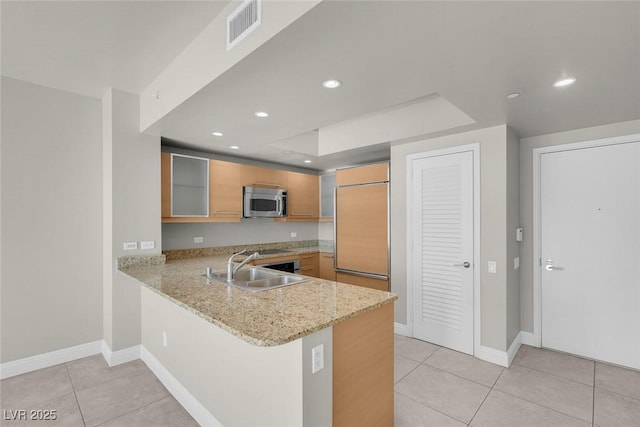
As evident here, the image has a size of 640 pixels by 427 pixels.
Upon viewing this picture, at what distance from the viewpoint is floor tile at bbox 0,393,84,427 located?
6.69ft

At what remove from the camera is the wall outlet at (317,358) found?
139 cm

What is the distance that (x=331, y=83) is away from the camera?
6.31 feet

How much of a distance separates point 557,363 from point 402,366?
153 cm

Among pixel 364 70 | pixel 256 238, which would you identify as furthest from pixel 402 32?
pixel 256 238

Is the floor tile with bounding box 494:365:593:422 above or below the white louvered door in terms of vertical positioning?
below

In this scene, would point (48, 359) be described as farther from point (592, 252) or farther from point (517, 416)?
point (592, 252)

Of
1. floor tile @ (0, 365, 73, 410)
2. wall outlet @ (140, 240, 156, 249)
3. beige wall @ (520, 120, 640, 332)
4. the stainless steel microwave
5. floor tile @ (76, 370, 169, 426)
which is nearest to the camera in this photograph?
floor tile @ (76, 370, 169, 426)

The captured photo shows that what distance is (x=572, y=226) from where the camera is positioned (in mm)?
3072

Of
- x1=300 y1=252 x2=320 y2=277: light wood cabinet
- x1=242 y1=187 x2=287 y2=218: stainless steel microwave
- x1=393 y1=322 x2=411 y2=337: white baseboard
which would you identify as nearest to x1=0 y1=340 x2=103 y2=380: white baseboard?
x1=242 y1=187 x2=287 y2=218: stainless steel microwave

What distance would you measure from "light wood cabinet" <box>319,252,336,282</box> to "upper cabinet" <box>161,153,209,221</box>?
197cm

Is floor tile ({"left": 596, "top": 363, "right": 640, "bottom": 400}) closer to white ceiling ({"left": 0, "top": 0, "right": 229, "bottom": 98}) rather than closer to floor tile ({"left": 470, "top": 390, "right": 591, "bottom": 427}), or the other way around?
floor tile ({"left": 470, "top": 390, "right": 591, "bottom": 427})

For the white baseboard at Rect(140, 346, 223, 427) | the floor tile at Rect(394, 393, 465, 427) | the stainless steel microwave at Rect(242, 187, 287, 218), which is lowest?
the floor tile at Rect(394, 393, 465, 427)

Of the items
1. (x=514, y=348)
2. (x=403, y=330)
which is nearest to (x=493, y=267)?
(x=514, y=348)

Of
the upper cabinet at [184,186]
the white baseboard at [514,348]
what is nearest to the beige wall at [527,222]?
the white baseboard at [514,348]
